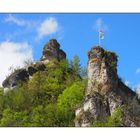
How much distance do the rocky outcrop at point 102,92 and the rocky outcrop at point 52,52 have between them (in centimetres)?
225

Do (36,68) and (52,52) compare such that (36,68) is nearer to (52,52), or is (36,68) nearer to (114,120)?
(52,52)

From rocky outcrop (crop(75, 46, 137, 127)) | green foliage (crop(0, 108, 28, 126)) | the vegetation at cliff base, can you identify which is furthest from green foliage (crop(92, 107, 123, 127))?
green foliage (crop(0, 108, 28, 126))

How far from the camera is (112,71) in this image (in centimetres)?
1566

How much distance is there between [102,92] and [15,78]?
12.2 ft

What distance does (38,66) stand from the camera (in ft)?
59.4

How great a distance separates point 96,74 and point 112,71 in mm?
426

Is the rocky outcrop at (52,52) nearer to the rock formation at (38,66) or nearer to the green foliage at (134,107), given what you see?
the rock formation at (38,66)

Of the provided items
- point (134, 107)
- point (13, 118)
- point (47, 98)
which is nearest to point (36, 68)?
point (47, 98)

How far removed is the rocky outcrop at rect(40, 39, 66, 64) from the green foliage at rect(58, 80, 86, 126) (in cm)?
169

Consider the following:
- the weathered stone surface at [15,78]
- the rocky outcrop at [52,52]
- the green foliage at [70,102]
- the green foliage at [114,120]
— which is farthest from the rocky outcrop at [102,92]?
the weathered stone surface at [15,78]
